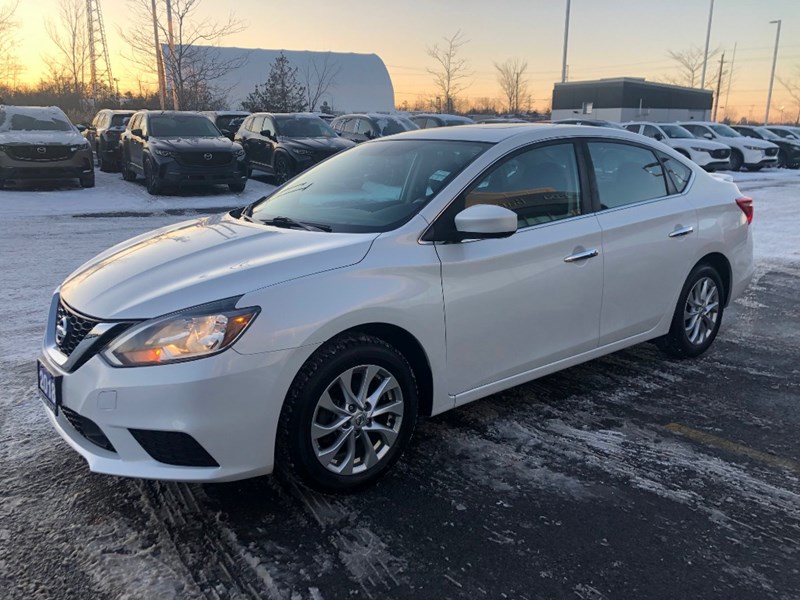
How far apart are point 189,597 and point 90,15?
47.0 m

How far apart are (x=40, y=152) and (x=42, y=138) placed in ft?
1.06

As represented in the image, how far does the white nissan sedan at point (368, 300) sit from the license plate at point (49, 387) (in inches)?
0.8

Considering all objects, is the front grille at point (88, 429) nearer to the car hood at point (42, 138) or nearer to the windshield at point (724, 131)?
the car hood at point (42, 138)

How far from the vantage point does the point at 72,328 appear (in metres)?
2.99

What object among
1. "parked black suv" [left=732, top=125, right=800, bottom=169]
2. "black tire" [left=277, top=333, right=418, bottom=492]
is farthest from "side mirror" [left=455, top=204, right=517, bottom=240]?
"parked black suv" [left=732, top=125, right=800, bottom=169]

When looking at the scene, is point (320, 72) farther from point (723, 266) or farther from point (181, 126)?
point (723, 266)

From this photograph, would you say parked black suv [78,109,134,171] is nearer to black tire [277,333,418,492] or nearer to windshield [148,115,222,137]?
windshield [148,115,222,137]

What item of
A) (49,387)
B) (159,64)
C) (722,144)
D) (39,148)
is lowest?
(49,387)

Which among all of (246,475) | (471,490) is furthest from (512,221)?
(246,475)

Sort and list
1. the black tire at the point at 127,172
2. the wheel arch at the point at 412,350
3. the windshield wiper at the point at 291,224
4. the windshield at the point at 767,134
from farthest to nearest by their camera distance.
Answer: the windshield at the point at 767,134, the black tire at the point at 127,172, the windshield wiper at the point at 291,224, the wheel arch at the point at 412,350

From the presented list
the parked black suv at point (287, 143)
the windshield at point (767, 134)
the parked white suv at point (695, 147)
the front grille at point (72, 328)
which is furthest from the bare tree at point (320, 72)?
the front grille at point (72, 328)

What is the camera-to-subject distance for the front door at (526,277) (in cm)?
342

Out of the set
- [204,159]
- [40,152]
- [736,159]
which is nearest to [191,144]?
[204,159]

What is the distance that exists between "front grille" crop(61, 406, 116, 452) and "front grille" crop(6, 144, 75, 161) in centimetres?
1325
